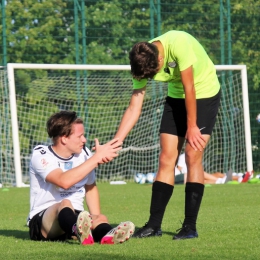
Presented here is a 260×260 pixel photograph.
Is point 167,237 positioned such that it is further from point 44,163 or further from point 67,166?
point 44,163

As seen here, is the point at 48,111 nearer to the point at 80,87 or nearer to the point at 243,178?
the point at 80,87

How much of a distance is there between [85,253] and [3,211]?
193 inches

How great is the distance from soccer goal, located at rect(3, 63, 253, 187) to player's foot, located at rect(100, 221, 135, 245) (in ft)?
34.3

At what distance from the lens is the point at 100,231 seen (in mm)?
5906

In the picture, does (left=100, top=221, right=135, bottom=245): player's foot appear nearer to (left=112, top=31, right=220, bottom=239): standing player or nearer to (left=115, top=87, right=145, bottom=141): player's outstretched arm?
(left=112, top=31, right=220, bottom=239): standing player

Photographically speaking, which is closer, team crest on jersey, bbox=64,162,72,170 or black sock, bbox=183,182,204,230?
team crest on jersey, bbox=64,162,72,170

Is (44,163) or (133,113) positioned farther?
(133,113)

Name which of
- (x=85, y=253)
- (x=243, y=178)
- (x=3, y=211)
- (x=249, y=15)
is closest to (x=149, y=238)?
(x=85, y=253)

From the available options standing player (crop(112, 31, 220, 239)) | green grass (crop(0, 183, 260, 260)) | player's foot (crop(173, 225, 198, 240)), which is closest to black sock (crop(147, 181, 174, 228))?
standing player (crop(112, 31, 220, 239))

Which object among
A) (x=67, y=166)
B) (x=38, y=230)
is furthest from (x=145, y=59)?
(x=38, y=230)

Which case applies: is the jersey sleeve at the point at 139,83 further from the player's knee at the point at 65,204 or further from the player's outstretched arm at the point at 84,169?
the player's knee at the point at 65,204

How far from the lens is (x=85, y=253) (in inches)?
204

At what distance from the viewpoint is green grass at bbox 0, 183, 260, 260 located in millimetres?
5133

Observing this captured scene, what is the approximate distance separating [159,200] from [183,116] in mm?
716
